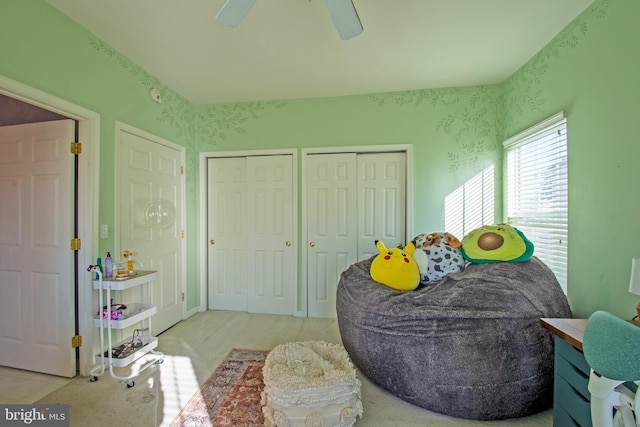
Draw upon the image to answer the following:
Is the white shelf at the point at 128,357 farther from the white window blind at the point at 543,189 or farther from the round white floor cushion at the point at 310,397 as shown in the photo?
the white window blind at the point at 543,189

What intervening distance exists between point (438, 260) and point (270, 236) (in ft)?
6.26

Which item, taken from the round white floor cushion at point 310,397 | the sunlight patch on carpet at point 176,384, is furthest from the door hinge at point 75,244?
the round white floor cushion at point 310,397

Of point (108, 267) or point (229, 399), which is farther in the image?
point (108, 267)

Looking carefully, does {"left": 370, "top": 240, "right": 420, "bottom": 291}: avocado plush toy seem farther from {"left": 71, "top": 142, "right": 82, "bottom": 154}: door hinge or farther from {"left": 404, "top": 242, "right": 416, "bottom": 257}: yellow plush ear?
{"left": 71, "top": 142, "right": 82, "bottom": 154}: door hinge

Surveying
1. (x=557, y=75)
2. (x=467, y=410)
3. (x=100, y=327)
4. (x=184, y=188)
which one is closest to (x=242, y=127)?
(x=184, y=188)

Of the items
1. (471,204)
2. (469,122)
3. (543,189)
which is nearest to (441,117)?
(469,122)

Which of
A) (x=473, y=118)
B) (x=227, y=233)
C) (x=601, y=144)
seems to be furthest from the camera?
(x=227, y=233)

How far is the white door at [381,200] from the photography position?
293cm

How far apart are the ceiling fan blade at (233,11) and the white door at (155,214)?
1472mm

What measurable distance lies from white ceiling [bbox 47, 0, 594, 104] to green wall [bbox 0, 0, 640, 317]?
16cm

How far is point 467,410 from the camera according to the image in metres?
1.49

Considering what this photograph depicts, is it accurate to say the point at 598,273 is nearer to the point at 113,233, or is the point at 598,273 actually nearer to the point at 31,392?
the point at 113,233

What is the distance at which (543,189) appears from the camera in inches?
84.3

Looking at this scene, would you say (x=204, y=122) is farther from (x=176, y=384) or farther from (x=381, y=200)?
(x=176, y=384)
